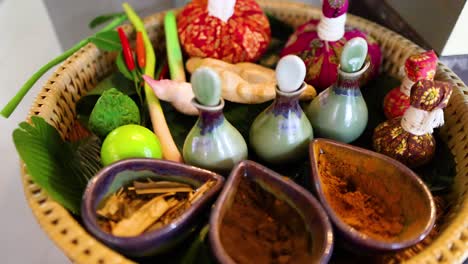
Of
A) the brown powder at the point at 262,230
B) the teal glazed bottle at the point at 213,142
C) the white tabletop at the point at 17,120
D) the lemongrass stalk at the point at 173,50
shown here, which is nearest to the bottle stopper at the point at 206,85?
the teal glazed bottle at the point at 213,142

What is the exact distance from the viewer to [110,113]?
1.94ft

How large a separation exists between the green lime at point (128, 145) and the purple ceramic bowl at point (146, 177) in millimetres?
49

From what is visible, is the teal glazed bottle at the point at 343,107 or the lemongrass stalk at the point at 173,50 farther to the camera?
the lemongrass stalk at the point at 173,50

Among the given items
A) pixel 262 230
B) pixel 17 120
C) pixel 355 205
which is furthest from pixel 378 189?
pixel 17 120

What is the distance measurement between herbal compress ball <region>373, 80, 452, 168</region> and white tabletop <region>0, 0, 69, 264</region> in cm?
74

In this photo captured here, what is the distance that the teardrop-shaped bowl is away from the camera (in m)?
0.44

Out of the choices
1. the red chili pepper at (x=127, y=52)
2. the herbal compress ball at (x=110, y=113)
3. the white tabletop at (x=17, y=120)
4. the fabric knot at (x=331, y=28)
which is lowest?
the white tabletop at (x=17, y=120)

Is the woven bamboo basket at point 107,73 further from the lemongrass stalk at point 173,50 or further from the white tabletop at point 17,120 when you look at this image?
the white tabletop at point 17,120

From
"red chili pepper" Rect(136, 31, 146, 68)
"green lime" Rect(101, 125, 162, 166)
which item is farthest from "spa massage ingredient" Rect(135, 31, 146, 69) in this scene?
"green lime" Rect(101, 125, 162, 166)

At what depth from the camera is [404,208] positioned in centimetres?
49

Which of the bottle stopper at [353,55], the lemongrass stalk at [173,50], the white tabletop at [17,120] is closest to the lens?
the bottle stopper at [353,55]

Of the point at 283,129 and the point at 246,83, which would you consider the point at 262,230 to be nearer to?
the point at 283,129

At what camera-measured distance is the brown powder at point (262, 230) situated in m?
0.45

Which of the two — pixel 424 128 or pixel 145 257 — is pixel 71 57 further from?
pixel 424 128
